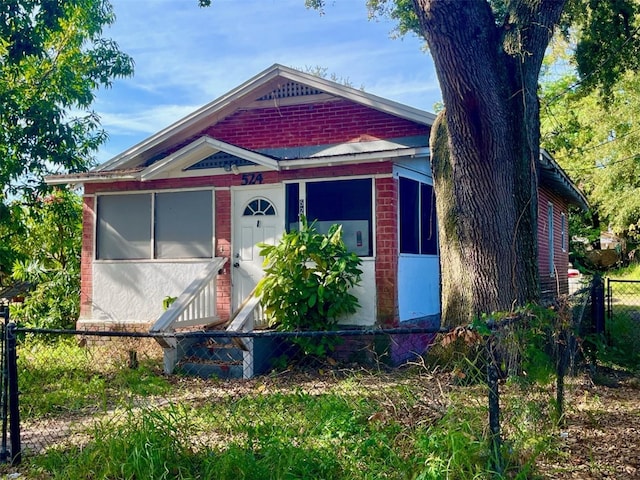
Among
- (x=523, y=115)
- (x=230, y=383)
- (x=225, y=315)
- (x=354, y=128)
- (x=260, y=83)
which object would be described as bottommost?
(x=230, y=383)

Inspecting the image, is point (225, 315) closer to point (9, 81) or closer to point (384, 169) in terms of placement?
point (384, 169)

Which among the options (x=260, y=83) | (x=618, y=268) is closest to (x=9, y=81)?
(x=260, y=83)

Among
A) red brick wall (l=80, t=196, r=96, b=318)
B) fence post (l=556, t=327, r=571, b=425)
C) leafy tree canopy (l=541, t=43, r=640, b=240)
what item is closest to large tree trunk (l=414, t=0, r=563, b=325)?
fence post (l=556, t=327, r=571, b=425)

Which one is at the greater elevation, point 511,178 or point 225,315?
point 511,178

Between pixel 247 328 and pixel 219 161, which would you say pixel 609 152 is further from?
pixel 247 328

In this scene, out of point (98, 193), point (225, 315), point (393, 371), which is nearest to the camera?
point (393, 371)

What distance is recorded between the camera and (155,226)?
35.0 feet

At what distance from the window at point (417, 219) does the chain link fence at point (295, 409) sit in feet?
7.74

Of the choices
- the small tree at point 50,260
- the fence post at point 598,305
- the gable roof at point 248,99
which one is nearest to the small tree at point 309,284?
the gable roof at point 248,99

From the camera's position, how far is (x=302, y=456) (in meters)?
4.07

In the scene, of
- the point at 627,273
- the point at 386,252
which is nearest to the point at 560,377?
the point at 386,252

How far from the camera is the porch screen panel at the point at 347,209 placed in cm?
932

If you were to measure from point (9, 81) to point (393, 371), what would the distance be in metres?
10.4

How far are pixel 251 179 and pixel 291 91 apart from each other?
2.09m
